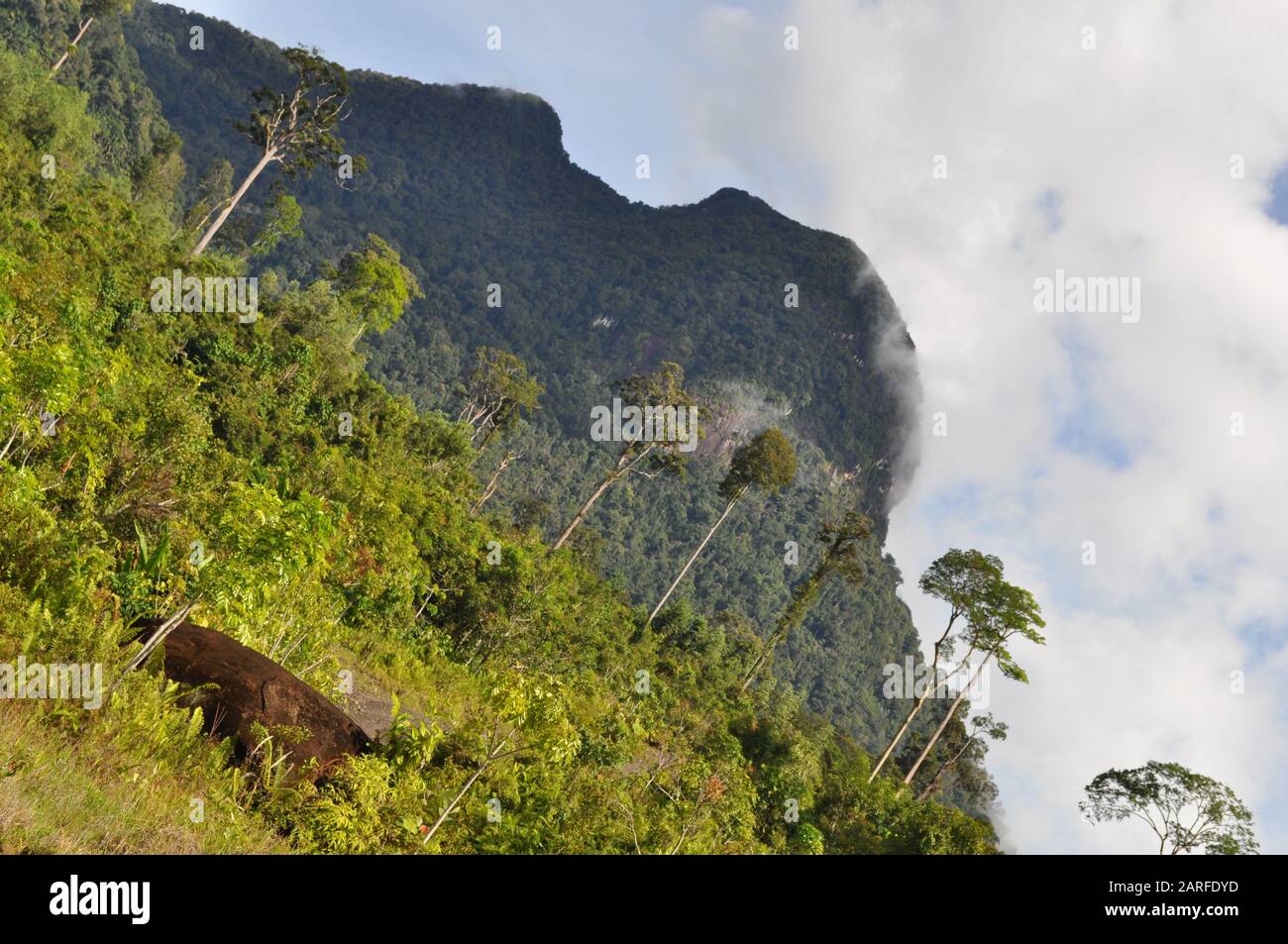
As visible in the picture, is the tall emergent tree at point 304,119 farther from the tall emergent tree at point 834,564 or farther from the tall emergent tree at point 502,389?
the tall emergent tree at point 834,564

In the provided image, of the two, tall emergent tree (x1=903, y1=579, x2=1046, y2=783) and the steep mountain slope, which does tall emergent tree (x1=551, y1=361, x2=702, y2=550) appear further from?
the steep mountain slope

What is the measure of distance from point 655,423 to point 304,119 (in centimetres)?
1830

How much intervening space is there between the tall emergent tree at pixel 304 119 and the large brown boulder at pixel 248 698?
2413 centimetres

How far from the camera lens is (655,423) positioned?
33.0 metres

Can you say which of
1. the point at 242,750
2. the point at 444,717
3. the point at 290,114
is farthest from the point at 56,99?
the point at 242,750

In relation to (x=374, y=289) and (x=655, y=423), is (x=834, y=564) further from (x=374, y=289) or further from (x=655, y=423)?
(x=374, y=289)

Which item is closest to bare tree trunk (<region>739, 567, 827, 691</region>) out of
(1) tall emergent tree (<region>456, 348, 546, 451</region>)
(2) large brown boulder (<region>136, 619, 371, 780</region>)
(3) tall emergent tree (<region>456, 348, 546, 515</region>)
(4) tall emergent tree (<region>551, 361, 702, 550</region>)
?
(4) tall emergent tree (<region>551, 361, 702, 550</region>)

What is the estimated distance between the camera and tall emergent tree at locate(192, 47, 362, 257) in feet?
90.5

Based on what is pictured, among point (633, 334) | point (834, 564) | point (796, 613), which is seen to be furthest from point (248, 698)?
point (633, 334)

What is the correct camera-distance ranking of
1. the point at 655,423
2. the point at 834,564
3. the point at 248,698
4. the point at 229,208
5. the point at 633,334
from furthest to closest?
the point at 633,334 → the point at 655,423 → the point at 834,564 → the point at 229,208 → the point at 248,698

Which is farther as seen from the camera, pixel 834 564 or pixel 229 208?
pixel 834 564

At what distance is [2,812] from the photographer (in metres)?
4.11
